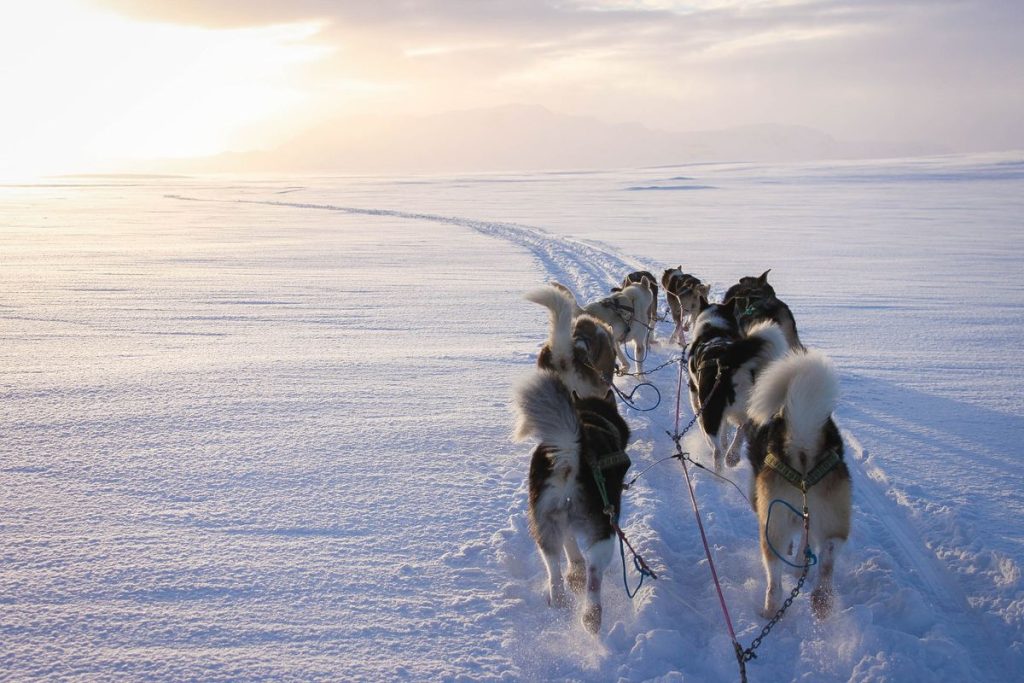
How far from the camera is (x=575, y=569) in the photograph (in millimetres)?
2744

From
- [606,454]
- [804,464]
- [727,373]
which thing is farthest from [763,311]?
[606,454]

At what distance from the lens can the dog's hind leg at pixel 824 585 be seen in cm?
265

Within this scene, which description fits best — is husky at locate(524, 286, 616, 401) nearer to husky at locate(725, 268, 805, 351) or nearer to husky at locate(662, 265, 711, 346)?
husky at locate(725, 268, 805, 351)

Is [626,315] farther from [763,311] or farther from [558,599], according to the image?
[558,599]

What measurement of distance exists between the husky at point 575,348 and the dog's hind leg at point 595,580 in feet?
4.46

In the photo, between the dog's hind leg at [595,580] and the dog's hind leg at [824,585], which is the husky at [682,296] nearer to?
the dog's hind leg at [824,585]

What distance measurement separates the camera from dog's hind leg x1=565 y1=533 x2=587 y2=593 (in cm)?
270

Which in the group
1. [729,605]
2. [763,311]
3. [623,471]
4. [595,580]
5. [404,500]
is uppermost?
[763,311]

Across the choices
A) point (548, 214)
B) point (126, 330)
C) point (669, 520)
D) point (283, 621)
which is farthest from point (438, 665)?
point (548, 214)

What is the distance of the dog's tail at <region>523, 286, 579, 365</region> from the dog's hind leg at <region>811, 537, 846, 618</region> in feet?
5.58

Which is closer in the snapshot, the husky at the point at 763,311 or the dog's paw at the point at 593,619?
the dog's paw at the point at 593,619

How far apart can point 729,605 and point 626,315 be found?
3616 millimetres

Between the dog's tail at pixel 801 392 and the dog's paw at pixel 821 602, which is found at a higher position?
the dog's tail at pixel 801 392

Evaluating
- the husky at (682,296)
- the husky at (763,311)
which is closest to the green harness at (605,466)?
the husky at (763,311)
